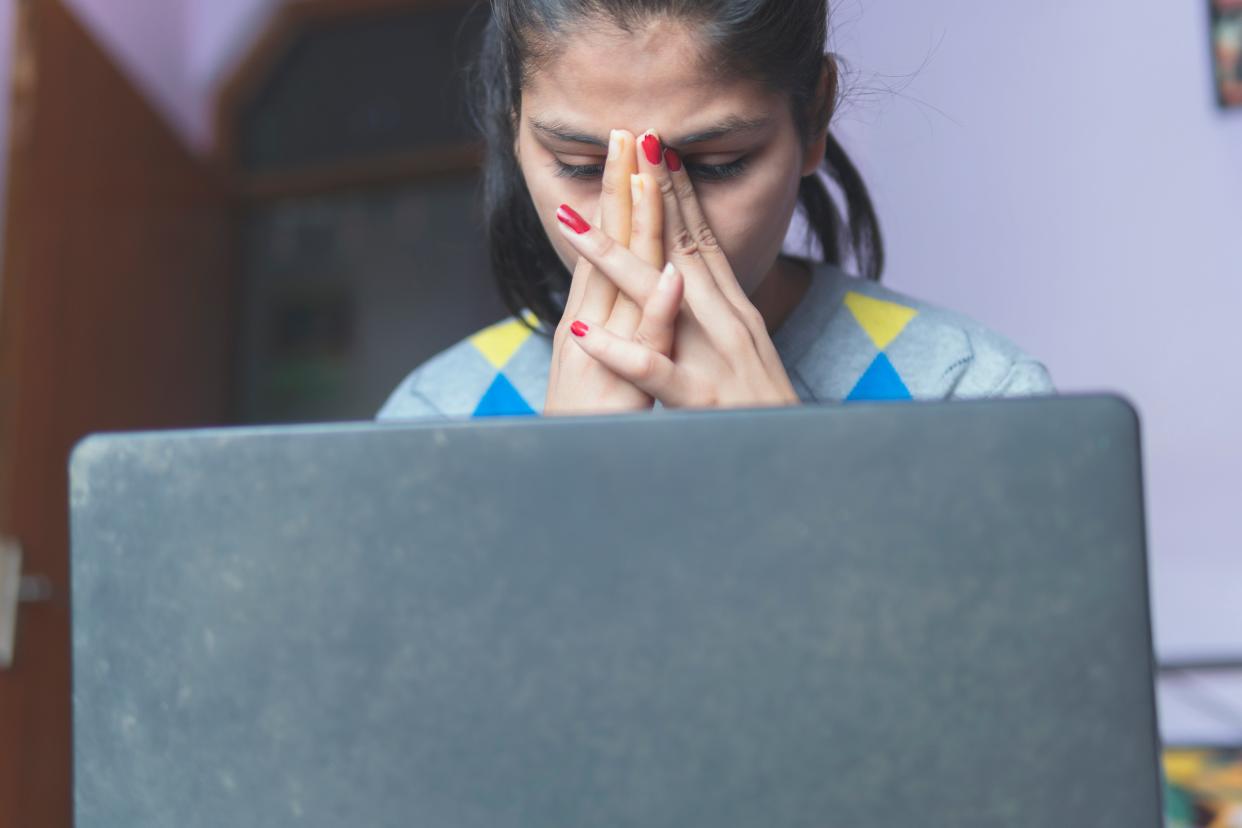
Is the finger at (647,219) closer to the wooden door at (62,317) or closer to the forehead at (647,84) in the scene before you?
the forehead at (647,84)

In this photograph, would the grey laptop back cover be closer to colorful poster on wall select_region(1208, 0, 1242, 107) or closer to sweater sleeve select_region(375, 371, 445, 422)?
sweater sleeve select_region(375, 371, 445, 422)

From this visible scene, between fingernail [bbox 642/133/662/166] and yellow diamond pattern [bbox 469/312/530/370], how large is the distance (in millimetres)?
259

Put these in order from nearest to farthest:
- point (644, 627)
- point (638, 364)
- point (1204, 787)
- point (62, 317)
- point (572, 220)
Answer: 1. point (644, 627)
2. point (638, 364)
3. point (572, 220)
4. point (1204, 787)
5. point (62, 317)

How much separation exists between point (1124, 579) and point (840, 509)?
0.27 ft

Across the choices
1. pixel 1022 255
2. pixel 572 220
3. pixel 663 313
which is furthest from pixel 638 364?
pixel 1022 255

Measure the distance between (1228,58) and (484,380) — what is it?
143 cm

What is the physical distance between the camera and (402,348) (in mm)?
3072

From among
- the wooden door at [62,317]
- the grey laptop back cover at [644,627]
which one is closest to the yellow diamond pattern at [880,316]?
the grey laptop back cover at [644,627]

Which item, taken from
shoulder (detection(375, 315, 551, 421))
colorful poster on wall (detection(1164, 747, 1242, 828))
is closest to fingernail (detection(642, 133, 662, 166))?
shoulder (detection(375, 315, 551, 421))

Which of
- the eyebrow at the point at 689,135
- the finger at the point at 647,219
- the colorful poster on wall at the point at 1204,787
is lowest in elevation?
the colorful poster on wall at the point at 1204,787

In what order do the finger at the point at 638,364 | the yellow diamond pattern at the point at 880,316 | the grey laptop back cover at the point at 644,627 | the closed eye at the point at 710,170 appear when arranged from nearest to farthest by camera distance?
1. the grey laptop back cover at the point at 644,627
2. the finger at the point at 638,364
3. the closed eye at the point at 710,170
4. the yellow diamond pattern at the point at 880,316

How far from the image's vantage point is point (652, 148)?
66 centimetres

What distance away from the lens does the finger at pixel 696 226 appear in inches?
26.5

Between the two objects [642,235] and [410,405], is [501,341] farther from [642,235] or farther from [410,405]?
[642,235]
